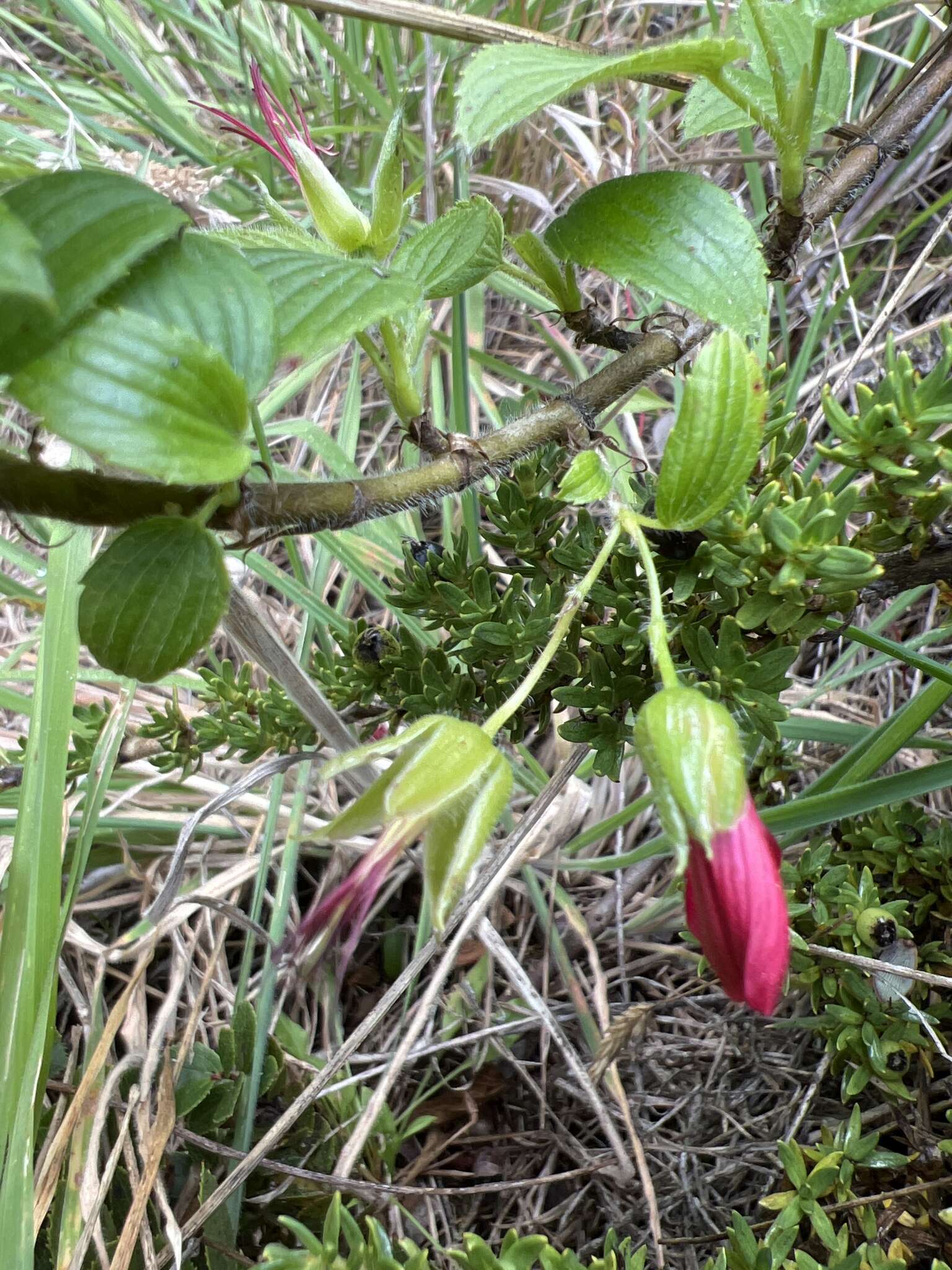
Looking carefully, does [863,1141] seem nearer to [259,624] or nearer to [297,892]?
[259,624]

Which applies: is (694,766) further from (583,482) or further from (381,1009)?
(381,1009)

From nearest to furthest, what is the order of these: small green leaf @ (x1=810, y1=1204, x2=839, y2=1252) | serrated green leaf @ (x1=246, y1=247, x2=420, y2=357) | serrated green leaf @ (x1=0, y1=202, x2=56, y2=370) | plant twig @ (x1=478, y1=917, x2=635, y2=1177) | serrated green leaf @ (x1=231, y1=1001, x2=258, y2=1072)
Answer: serrated green leaf @ (x1=0, y1=202, x2=56, y2=370) < serrated green leaf @ (x1=246, y1=247, x2=420, y2=357) < small green leaf @ (x1=810, y1=1204, x2=839, y2=1252) < plant twig @ (x1=478, y1=917, x2=635, y2=1177) < serrated green leaf @ (x1=231, y1=1001, x2=258, y2=1072)

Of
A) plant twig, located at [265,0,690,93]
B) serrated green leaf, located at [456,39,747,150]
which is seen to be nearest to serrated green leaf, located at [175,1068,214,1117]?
serrated green leaf, located at [456,39,747,150]

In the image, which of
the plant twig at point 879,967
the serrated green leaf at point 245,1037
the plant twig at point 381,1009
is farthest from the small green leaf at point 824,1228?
the serrated green leaf at point 245,1037

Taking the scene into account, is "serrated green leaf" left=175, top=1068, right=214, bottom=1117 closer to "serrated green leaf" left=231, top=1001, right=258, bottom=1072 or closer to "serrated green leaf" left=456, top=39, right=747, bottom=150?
"serrated green leaf" left=231, top=1001, right=258, bottom=1072

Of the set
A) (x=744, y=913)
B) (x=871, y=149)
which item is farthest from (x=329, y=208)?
(x=744, y=913)

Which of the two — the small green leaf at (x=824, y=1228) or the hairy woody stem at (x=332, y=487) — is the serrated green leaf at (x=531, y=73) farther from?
the small green leaf at (x=824, y=1228)
